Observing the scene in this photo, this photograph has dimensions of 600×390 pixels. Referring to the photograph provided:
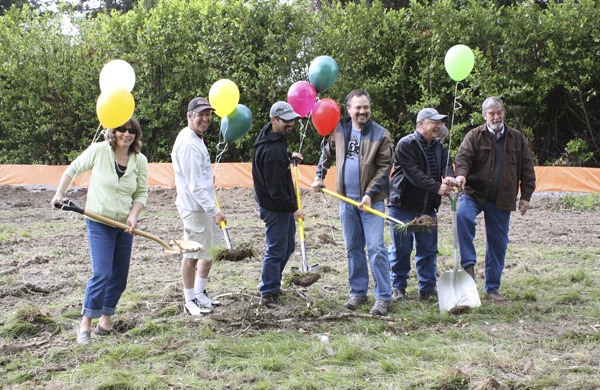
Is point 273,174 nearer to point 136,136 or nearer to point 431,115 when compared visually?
point 136,136

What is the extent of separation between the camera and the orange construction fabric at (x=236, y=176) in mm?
15562

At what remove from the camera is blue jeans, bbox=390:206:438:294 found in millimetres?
6652

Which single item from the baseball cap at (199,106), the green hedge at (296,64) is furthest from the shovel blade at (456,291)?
the green hedge at (296,64)

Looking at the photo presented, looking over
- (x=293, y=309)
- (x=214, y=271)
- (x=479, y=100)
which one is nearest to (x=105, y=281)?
(x=293, y=309)

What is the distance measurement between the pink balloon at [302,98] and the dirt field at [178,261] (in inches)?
65.4

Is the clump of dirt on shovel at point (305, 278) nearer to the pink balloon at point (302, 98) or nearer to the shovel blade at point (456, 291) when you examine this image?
the shovel blade at point (456, 291)

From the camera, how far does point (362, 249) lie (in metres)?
6.46

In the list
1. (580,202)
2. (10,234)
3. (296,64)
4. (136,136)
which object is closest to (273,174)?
(136,136)

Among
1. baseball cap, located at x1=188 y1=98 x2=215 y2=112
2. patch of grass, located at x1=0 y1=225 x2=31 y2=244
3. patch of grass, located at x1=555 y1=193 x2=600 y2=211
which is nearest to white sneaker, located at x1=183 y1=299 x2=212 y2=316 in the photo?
baseball cap, located at x1=188 y1=98 x2=215 y2=112

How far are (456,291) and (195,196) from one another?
254 centimetres

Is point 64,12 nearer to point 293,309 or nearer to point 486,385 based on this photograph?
point 293,309

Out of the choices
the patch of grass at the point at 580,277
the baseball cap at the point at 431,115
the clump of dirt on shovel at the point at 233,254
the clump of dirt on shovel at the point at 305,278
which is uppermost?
the baseball cap at the point at 431,115

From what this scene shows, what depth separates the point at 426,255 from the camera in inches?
264

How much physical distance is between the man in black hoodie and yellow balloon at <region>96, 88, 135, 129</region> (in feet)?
4.45
